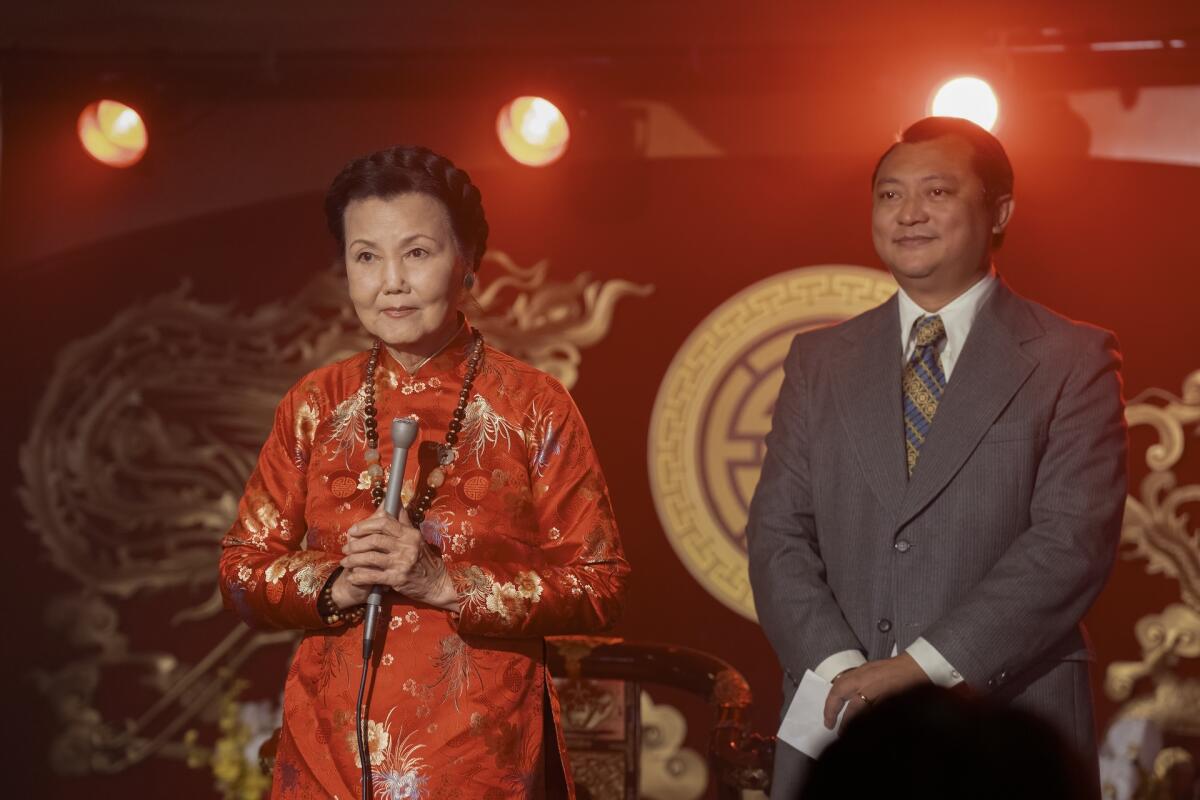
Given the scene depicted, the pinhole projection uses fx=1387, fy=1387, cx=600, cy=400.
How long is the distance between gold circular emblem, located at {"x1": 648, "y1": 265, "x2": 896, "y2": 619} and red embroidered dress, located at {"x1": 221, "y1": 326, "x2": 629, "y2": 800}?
6.94 feet

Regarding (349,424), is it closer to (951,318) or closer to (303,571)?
(303,571)

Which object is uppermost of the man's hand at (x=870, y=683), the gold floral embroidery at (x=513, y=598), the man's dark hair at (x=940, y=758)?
the gold floral embroidery at (x=513, y=598)

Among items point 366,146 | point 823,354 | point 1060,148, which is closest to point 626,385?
point 366,146

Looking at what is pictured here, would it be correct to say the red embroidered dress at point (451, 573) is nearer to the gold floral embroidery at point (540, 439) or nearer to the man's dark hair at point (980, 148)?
the gold floral embroidery at point (540, 439)

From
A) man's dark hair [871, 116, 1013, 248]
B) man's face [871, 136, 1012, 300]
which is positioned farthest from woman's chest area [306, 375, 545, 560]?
man's dark hair [871, 116, 1013, 248]

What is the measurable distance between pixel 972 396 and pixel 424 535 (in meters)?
0.92

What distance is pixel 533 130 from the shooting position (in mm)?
4000

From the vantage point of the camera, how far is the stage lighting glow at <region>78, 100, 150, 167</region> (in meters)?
4.14

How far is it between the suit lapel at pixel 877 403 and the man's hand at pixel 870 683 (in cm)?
25

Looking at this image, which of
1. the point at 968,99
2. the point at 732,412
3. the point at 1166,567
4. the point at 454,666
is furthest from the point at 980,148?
the point at 1166,567

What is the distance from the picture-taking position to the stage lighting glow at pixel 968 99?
372cm

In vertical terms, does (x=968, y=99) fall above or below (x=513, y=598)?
above

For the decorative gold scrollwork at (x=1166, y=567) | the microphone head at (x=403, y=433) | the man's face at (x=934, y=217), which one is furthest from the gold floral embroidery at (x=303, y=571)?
the decorative gold scrollwork at (x=1166, y=567)

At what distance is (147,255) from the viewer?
4.31 metres
